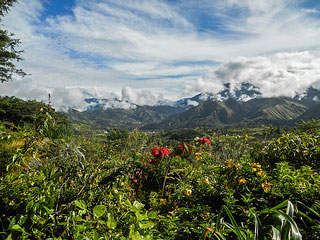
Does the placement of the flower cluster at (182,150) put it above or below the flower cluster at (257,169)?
above

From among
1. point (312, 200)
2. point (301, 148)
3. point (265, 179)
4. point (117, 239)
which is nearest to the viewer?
point (117, 239)

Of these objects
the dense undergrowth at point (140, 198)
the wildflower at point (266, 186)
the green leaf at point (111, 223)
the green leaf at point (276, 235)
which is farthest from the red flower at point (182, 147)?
the green leaf at point (276, 235)

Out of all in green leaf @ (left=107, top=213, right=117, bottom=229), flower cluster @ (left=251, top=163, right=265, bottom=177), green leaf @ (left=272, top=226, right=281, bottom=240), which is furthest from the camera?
flower cluster @ (left=251, top=163, right=265, bottom=177)

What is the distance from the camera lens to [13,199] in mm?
2004

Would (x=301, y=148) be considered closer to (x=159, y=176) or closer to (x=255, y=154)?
(x=255, y=154)

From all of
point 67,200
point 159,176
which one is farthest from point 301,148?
point 67,200

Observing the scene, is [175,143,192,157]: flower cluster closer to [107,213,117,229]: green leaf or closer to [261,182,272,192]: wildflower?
[261,182,272,192]: wildflower

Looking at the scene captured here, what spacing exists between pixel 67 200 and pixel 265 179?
248 centimetres

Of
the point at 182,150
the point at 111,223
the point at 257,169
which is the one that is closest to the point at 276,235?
the point at 111,223

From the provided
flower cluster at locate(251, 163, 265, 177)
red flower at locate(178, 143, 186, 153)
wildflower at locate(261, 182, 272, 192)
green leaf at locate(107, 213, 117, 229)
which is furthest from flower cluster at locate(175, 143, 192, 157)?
green leaf at locate(107, 213, 117, 229)

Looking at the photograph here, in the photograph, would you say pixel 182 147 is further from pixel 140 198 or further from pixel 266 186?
pixel 266 186

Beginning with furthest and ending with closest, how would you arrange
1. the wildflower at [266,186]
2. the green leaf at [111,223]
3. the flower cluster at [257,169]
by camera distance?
the flower cluster at [257,169] → the wildflower at [266,186] → the green leaf at [111,223]

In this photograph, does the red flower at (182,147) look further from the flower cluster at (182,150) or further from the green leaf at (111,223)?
the green leaf at (111,223)

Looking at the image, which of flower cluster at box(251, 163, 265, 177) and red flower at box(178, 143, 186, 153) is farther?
red flower at box(178, 143, 186, 153)
